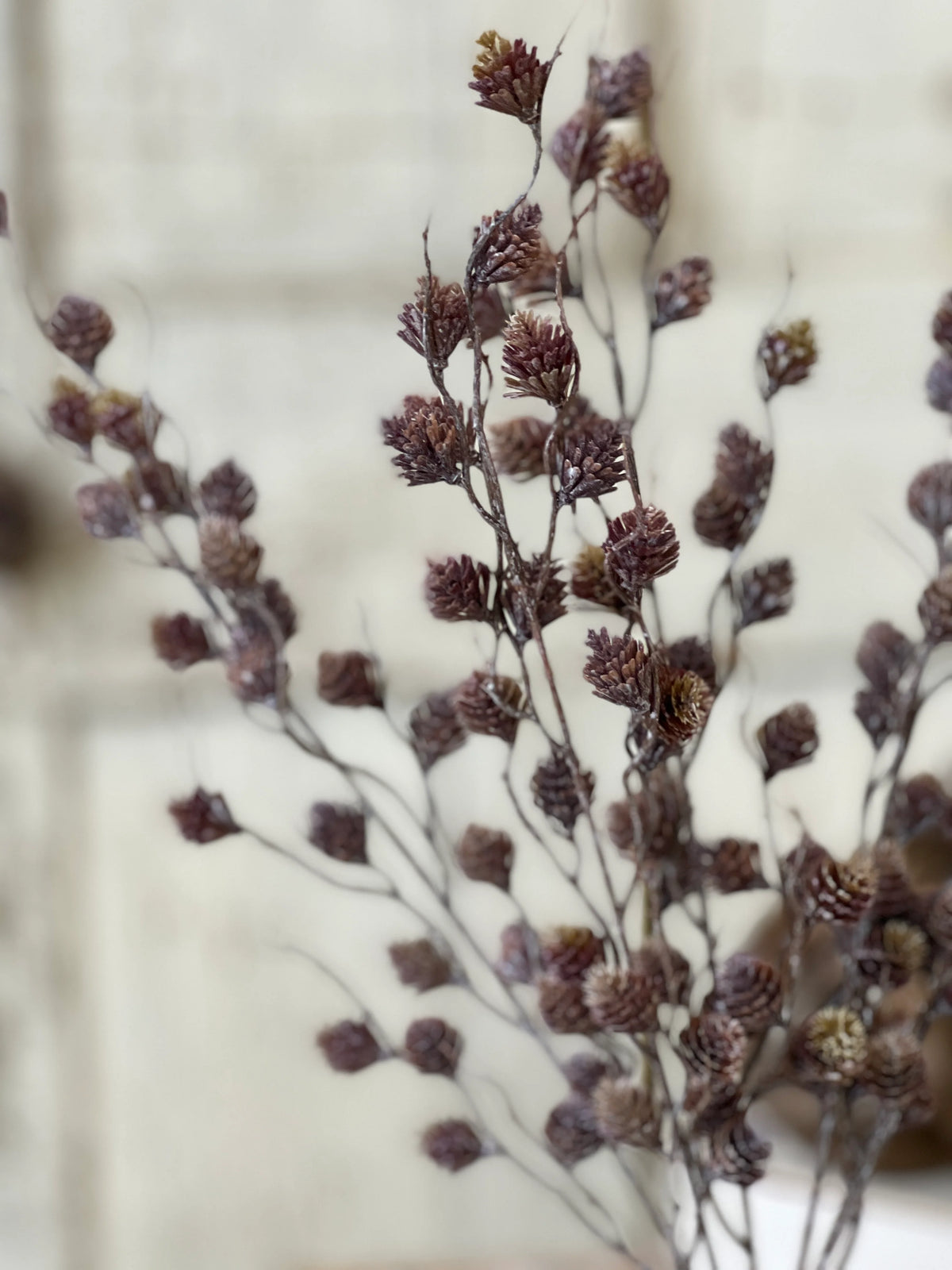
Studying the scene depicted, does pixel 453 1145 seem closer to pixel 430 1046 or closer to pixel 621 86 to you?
pixel 430 1046

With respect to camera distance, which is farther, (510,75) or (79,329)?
(79,329)

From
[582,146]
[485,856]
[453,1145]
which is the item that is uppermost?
[582,146]

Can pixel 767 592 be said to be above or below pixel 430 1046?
above

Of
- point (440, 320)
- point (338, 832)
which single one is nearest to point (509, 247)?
point (440, 320)

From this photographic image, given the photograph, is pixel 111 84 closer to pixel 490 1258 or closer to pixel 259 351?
pixel 259 351

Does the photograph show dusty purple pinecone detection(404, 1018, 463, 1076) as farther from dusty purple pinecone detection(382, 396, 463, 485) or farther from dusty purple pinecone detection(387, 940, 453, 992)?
dusty purple pinecone detection(382, 396, 463, 485)

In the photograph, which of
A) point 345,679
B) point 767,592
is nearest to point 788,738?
point 767,592

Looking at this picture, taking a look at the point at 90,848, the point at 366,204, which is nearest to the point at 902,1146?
the point at 90,848
